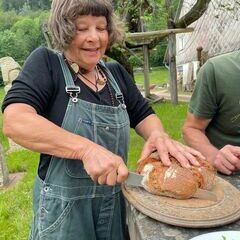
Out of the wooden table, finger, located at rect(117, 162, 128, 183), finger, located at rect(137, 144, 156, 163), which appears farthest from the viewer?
finger, located at rect(137, 144, 156, 163)

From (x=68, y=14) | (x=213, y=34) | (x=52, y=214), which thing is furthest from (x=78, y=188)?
(x=213, y=34)

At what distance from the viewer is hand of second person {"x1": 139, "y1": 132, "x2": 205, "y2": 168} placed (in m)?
1.68

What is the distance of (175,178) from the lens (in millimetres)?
1584

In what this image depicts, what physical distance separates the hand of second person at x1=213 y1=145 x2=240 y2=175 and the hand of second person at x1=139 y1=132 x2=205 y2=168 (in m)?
0.27

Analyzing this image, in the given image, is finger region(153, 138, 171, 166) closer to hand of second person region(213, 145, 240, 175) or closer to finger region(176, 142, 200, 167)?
finger region(176, 142, 200, 167)

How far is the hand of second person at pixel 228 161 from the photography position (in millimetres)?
1970

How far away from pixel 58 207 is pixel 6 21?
181 feet

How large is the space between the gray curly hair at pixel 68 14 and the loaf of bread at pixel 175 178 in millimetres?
632

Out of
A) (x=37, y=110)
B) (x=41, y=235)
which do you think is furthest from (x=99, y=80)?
(x=41, y=235)

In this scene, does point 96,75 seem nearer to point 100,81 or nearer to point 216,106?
point 100,81

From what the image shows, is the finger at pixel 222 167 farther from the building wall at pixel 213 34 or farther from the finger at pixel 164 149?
the building wall at pixel 213 34

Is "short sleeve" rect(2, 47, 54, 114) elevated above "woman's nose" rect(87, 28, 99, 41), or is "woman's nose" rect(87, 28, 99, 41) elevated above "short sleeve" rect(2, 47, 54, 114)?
"woman's nose" rect(87, 28, 99, 41)

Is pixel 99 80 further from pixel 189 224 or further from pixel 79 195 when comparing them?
pixel 189 224

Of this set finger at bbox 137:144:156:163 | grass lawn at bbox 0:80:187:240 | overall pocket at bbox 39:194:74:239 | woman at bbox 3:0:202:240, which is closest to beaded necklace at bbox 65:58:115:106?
woman at bbox 3:0:202:240
